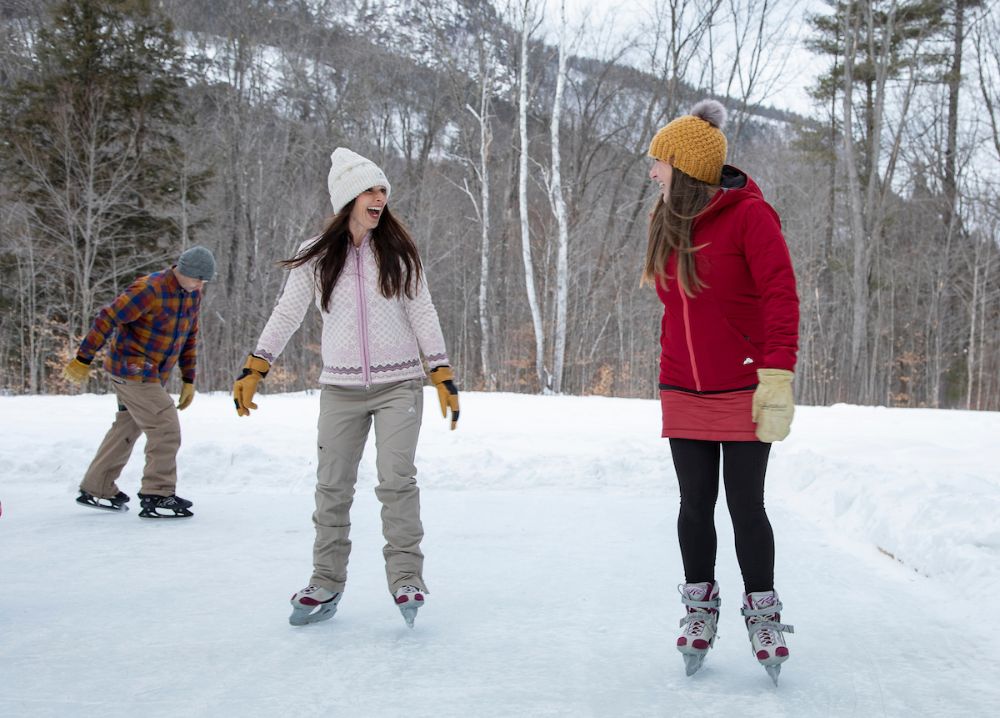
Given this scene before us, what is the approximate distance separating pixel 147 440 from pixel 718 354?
3.74 m

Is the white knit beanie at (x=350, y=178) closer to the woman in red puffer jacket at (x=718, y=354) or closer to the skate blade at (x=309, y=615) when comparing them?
the woman in red puffer jacket at (x=718, y=354)

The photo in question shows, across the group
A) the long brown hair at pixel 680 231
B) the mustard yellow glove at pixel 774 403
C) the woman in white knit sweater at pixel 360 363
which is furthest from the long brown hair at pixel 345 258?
the mustard yellow glove at pixel 774 403

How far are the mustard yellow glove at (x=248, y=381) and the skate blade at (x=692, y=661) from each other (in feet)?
5.50

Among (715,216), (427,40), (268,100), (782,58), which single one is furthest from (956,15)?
(715,216)

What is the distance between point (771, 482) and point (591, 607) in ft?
11.7

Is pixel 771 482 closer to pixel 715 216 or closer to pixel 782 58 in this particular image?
pixel 715 216

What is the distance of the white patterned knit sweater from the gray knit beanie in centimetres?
194

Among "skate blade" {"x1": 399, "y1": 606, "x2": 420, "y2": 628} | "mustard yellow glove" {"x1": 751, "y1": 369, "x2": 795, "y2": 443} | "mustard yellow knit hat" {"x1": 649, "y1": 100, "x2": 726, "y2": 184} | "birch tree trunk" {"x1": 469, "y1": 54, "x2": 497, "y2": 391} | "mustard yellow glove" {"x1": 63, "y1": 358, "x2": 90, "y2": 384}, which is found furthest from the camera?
"birch tree trunk" {"x1": 469, "y1": 54, "x2": 497, "y2": 391}

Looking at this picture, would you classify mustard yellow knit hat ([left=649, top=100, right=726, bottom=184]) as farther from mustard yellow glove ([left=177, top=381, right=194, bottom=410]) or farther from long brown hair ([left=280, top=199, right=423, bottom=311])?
mustard yellow glove ([left=177, top=381, right=194, bottom=410])

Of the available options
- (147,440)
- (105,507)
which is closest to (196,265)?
(147,440)

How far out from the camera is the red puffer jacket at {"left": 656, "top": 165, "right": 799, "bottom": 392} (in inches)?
91.9

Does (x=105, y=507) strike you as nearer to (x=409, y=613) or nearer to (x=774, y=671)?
(x=409, y=613)

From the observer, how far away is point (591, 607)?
10.5 ft

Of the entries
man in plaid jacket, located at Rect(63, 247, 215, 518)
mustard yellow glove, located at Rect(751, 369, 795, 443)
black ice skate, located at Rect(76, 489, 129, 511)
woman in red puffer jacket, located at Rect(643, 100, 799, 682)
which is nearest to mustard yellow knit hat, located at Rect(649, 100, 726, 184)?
woman in red puffer jacket, located at Rect(643, 100, 799, 682)
